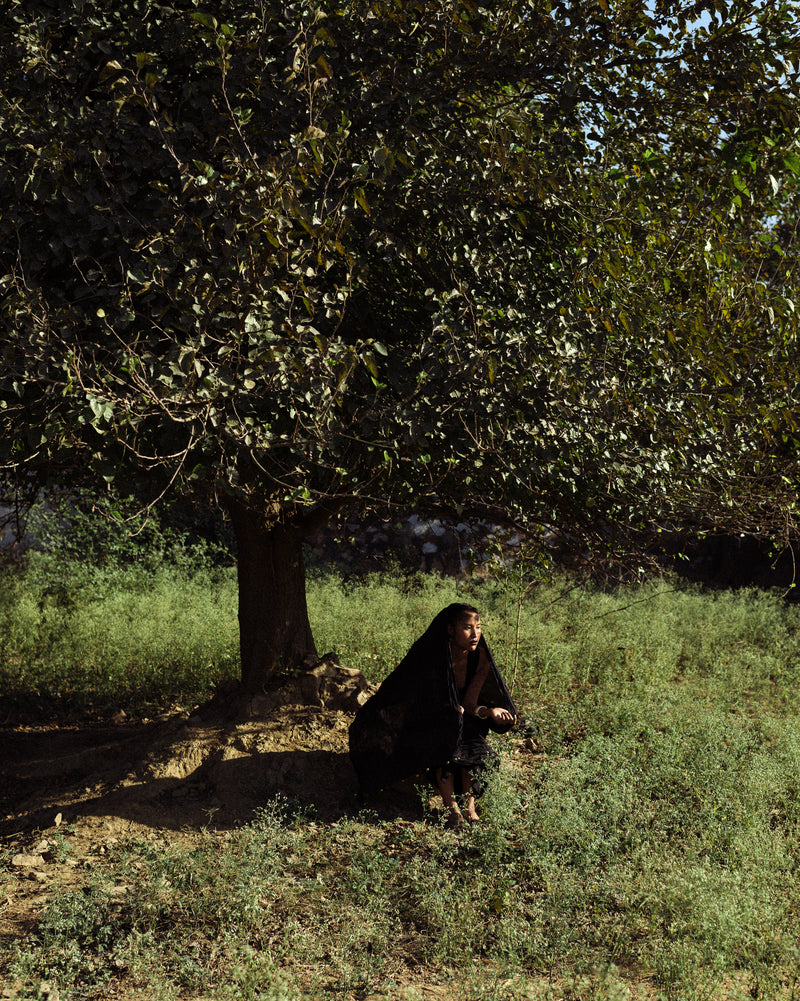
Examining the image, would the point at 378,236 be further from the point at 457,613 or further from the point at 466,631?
the point at 466,631

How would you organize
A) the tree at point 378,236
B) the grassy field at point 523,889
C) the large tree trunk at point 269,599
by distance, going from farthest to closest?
the large tree trunk at point 269,599 < the tree at point 378,236 < the grassy field at point 523,889

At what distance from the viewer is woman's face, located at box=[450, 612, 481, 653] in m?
5.62

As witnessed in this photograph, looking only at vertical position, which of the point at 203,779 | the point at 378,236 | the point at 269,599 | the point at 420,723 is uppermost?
the point at 378,236

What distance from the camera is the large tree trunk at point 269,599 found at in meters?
7.12

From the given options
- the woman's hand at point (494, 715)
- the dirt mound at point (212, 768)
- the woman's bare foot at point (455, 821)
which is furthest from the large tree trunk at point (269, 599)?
the woman's bare foot at point (455, 821)

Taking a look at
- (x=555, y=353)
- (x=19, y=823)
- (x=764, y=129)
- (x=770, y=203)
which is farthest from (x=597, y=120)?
(x=19, y=823)

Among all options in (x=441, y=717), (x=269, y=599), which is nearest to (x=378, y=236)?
(x=441, y=717)

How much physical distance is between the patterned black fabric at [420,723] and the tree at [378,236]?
124 centimetres

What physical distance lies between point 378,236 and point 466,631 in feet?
8.49

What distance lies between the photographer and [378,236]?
15.6 ft

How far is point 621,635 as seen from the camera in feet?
33.7

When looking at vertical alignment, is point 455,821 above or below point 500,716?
below

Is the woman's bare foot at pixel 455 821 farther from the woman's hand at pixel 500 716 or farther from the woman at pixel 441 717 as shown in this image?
the woman's hand at pixel 500 716

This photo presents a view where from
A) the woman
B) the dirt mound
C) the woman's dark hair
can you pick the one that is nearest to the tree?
the woman's dark hair
